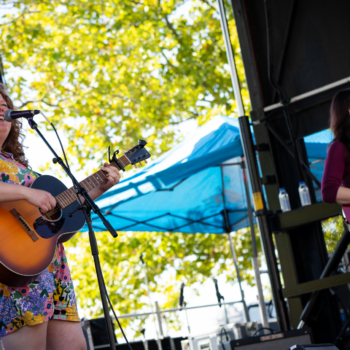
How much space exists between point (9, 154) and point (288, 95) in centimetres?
233

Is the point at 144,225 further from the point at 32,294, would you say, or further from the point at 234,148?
the point at 32,294

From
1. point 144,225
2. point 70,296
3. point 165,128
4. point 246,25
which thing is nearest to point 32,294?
point 70,296

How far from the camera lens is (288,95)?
12.1 ft

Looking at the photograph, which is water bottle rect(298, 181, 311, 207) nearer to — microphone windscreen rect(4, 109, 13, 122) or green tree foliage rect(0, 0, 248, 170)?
microphone windscreen rect(4, 109, 13, 122)

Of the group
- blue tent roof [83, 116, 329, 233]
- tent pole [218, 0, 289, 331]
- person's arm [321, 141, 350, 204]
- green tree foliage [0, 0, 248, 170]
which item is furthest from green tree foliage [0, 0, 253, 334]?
person's arm [321, 141, 350, 204]

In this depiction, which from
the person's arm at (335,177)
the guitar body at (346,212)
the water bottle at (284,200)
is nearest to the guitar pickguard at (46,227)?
the person's arm at (335,177)

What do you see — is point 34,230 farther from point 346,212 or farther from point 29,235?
point 346,212

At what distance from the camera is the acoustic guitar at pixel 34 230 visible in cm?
186

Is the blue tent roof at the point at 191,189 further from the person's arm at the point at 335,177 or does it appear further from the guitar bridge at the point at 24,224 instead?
the guitar bridge at the point at 24,224

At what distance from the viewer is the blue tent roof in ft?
14.3

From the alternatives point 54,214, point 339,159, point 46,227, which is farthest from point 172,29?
point 46,227

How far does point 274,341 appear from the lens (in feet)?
8.64

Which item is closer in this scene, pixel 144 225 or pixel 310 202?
pixel 310 202

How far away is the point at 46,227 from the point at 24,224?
0.10 meters
